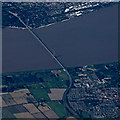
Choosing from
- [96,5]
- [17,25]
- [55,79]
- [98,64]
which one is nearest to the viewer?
[55,79]

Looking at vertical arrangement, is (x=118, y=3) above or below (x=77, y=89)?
above

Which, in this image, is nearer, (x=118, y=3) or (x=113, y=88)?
(x=113, y=88)

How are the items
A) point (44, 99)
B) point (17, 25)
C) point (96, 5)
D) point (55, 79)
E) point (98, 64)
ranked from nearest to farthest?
1. point (44, 99)
2. point (55, 79)
3. point (98, 64)
4. point (17, 25)
5. point (96, 5)

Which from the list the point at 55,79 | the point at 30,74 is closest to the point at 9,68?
the point at 30,74

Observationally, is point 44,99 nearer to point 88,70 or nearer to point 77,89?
point 77,89

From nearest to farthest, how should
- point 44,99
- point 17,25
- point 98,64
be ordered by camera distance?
point 44,99
point 98,64
point 17,25

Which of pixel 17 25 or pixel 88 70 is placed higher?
pixel 17 25

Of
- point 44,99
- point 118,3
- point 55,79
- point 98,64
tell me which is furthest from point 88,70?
point 118,3

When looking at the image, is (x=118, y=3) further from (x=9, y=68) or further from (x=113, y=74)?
(x=9, y=68)

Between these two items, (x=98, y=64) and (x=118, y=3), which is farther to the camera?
(x=118, y=3)
